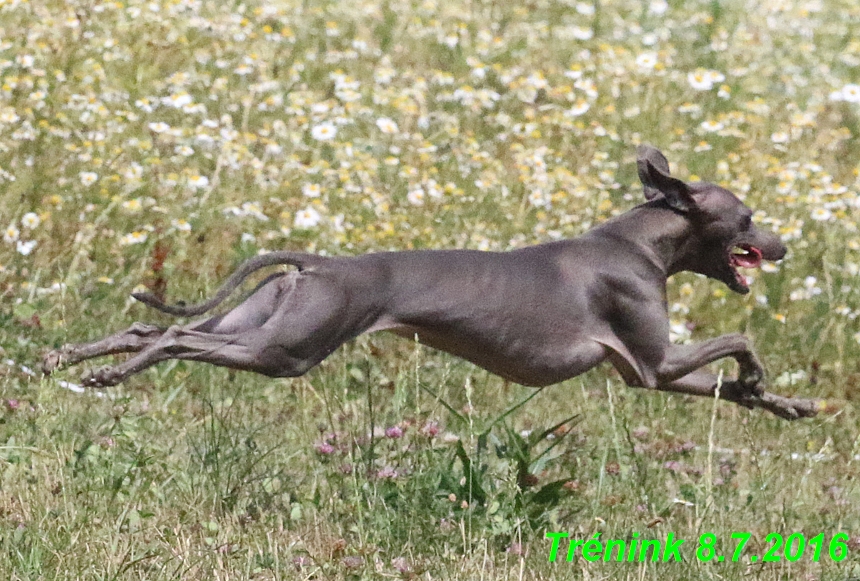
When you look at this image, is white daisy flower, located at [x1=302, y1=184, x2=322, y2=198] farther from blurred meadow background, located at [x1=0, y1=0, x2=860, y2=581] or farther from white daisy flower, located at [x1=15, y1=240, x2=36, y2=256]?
white daisy flower, located at [x1=15, y1=240, x2=36, y2=256]

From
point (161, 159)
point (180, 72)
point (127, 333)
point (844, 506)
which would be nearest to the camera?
point (127, 333)

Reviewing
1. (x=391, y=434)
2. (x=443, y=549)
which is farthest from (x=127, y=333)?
(x=443, y=549)

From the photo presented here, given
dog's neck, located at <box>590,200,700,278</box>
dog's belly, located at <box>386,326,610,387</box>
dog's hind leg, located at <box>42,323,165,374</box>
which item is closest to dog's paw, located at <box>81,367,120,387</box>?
dog's hind leg, located at <box>42,323,165,374</box>

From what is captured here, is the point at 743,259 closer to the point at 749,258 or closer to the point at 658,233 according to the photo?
the point at 749,258

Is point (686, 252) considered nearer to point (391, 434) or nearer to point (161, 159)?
point (391, 434)

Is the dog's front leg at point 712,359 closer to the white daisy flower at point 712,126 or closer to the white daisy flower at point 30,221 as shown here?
the white daisy flower at point 30,221

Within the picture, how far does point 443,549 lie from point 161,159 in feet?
12.5

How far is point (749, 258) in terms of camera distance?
517 cm

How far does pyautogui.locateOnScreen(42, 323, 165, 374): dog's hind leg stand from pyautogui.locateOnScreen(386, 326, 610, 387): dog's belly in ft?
2.64

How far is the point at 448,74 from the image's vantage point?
30.1 ft

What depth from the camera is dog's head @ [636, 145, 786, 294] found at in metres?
4.97

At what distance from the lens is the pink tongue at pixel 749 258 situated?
5055 mm

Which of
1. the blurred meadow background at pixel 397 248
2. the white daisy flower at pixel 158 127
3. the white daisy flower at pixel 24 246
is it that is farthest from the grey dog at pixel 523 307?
the white daisy flower at pixel 158 127

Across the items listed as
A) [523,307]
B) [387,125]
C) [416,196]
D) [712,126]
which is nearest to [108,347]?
[523,307]
